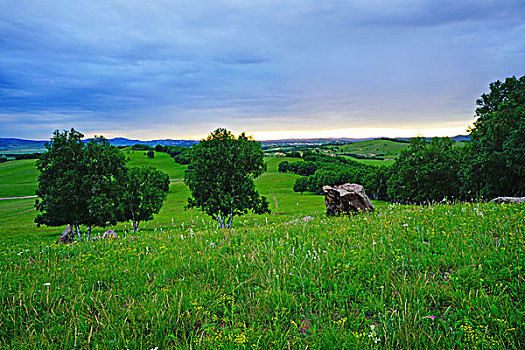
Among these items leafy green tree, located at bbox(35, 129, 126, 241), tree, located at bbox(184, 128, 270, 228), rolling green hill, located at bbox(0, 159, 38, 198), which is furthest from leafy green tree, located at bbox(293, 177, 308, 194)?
rolling green hill, located at bbox(0, 159, 38, 198)

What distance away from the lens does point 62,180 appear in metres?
24.7

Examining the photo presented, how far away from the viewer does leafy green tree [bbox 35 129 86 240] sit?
2478cm

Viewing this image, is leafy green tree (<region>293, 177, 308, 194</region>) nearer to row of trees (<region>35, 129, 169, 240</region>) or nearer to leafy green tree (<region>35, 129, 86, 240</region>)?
row of trees (<region>35, 129, 169, 240</region>)

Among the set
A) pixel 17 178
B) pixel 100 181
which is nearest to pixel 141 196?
pixel 100 181

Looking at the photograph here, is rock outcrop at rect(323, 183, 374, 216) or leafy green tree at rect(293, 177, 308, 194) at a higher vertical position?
rock outcrop at rect(323, 183, 374, 216)

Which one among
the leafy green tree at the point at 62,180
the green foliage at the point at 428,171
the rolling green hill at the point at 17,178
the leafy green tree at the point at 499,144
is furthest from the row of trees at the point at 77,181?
the rolling green hill at the point at 17,178

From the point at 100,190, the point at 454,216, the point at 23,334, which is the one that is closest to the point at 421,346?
the point at 23,334

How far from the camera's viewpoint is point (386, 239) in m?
5.99

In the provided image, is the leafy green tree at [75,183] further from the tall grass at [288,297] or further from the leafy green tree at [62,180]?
the tall grass at [288,297]

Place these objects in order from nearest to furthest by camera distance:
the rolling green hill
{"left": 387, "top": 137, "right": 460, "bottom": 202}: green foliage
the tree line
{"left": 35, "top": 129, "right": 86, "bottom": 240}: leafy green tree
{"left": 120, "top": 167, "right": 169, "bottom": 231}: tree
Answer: {"left": 35, "top": 129, "right": 86, "bottom": 240}: leafy green tree, the tree line, {"left": 120, "top": 167, "right": 169, "bottom": 231}: tree, {"left": 387, "top": 137, "right": 460, "bottom": 202}: green foliage, the rolling green hill

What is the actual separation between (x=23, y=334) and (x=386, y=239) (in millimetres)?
6525

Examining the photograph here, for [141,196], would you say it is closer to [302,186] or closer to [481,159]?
[481,159]

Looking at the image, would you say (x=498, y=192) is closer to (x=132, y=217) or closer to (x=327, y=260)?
(x=327, y=260)

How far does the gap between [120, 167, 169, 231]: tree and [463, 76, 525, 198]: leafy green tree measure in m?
41.9
